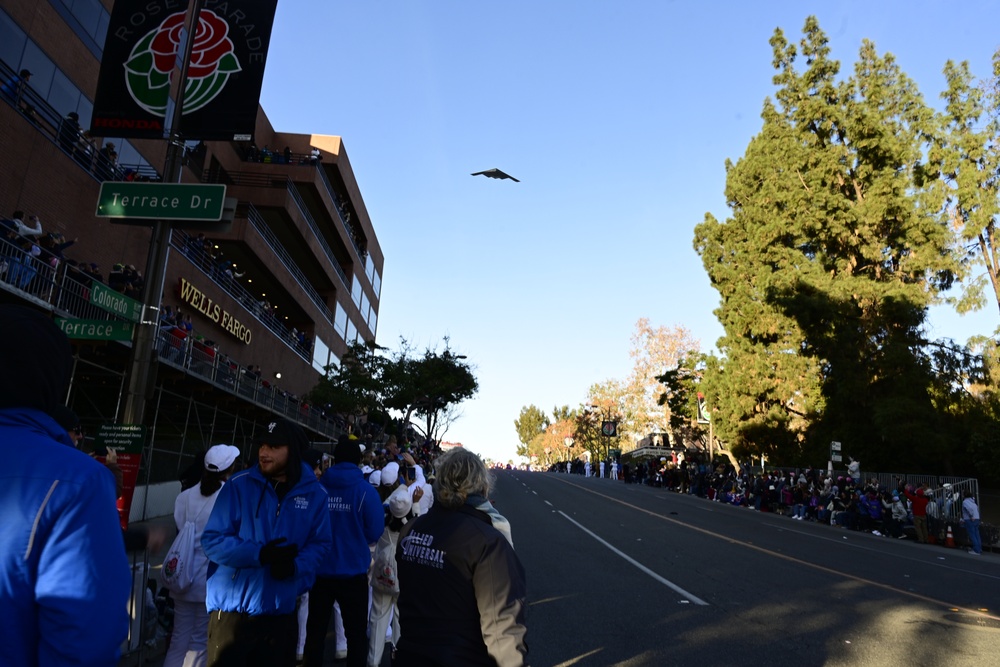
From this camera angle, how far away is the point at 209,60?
25.4ft

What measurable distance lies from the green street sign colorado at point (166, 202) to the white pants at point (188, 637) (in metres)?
3.68

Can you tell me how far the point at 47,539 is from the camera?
175 cm

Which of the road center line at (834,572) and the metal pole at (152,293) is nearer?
the metal pole at (152,293)

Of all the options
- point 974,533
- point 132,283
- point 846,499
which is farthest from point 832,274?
point 132,283

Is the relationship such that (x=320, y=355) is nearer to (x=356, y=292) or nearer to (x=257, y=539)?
(x=356, y=292)

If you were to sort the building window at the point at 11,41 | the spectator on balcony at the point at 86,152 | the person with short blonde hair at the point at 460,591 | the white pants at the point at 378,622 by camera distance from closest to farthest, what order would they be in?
the person with short blonde hair at the point at 460,591, the white pants at the point at 378,622, the building window at the point at 11,41, the spectator on balcony at the point at 86,152

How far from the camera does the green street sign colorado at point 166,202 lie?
693 cm

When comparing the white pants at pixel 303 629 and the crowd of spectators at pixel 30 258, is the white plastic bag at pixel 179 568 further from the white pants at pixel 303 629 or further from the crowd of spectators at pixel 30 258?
Answer: the crowd of spectators at pixel 30 258

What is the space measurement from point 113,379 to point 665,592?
49.5 feet

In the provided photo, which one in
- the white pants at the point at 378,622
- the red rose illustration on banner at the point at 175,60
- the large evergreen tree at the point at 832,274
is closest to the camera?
the white pants at the point at 378,622

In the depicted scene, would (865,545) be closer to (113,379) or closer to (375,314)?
(113,379)

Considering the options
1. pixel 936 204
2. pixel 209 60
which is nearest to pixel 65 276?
pixel 209 60

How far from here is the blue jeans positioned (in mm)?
20531

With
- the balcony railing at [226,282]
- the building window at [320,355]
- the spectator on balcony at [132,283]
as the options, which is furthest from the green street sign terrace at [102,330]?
the building window at [320,355]
